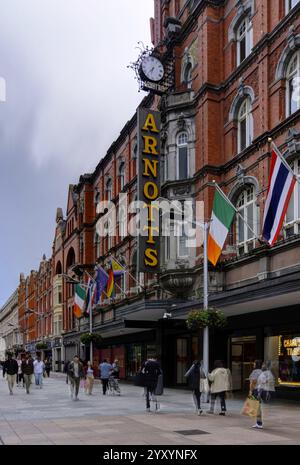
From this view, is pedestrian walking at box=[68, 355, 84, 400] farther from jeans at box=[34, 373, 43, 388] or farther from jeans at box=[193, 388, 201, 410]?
jeans at box=[34, 373, 43, 388]

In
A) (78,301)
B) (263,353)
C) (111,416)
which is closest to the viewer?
(111,416)

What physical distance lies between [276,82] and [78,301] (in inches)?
1042

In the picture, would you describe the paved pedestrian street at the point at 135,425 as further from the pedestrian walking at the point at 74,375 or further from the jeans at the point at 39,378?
the jeans at the point at 39,378

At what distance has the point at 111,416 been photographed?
56.6ft

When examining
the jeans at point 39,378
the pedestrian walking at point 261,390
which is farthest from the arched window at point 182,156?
the pedestrian walking at point 261,390

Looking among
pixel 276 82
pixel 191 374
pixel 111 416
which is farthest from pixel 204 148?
pixel 111 416

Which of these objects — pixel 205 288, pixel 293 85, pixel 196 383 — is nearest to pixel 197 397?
pixel 196 383

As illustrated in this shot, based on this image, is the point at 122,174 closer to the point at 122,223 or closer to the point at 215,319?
the point at 122,223

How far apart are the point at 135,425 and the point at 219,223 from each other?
8577 millimetres

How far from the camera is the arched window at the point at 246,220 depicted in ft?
85.7

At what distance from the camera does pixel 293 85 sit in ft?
78.3

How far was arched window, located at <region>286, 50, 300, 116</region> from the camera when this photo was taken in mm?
23500

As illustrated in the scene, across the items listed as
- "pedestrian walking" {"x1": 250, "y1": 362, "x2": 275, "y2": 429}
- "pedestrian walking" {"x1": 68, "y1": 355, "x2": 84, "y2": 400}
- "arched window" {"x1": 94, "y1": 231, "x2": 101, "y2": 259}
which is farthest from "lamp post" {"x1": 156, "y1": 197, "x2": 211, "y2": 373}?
"arched window" {"x1": 94, "y1": 231, "x2": 101, "y2": 259}

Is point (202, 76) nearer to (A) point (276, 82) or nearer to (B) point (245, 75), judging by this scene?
(B) point (245, 75)
